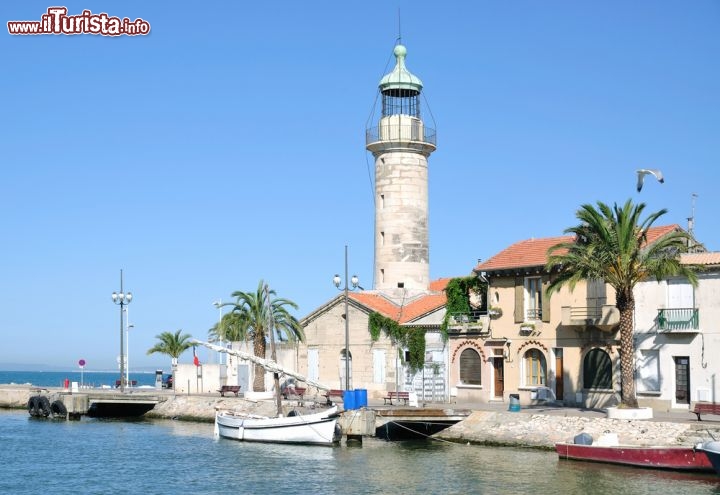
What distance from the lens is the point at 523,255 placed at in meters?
49.4

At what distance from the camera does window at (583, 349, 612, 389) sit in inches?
1754

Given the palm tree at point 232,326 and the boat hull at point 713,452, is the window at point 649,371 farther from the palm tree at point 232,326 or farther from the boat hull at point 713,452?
the palm tree at point 232,326

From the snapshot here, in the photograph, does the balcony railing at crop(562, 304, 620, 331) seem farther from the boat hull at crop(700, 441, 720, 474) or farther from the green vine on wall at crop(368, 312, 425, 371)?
→ the boat hull at crop(700, 441, 720, 474)

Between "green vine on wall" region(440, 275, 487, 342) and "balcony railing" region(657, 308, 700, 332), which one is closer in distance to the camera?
"balcony railing" region(657, 308, 700, 332)

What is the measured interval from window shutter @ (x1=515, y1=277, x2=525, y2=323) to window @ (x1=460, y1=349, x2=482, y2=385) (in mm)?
3372

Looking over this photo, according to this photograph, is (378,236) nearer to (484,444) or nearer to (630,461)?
(484,444)

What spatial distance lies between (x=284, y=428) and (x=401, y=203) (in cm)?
1872

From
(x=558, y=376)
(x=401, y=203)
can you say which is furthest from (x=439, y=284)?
(x=558, y=376)

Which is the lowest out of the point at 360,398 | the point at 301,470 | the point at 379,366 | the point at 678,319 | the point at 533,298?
the point at 301,470

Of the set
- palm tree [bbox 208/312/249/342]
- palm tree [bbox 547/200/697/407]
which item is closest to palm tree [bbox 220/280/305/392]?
palm tree [bbox 208/312/249/342]

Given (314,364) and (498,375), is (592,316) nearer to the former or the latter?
(498,375)

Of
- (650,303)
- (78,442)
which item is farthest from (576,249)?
(78,442)

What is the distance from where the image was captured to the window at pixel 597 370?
146 ft

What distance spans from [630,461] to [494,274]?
16.5 meters
